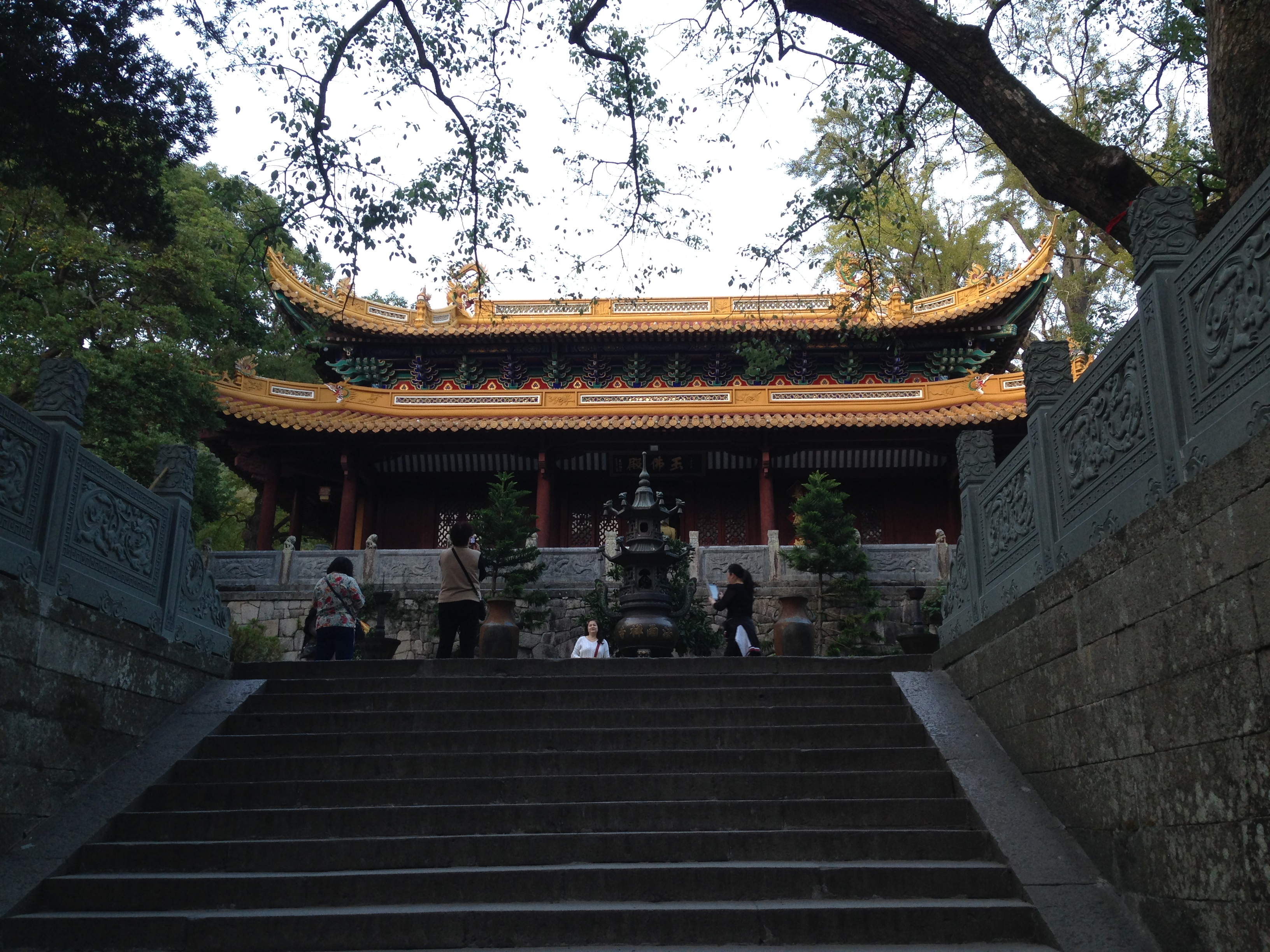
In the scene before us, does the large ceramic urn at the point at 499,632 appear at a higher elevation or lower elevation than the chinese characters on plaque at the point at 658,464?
lower

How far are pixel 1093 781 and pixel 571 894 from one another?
2.21 m

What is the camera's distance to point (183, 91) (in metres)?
6.39

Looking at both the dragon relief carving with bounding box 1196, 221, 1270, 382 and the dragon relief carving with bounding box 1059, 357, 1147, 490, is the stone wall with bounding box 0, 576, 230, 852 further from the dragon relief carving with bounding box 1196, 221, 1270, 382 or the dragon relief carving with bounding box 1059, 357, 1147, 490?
the dragon relief carving with bounding box 1196, 221, 1270, 382

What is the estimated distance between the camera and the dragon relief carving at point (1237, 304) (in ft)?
10.1

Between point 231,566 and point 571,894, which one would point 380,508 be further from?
point 571,894

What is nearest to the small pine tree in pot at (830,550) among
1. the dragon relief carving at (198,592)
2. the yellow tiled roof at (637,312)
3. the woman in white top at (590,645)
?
the woman in white top at (590,645)

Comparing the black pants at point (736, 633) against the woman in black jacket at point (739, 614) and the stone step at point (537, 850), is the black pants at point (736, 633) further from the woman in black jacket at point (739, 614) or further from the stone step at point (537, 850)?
the stone step at point (537, 850)

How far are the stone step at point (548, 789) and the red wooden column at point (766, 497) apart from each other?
34.8ft

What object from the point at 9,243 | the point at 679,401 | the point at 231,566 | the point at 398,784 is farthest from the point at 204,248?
the point at 398,784

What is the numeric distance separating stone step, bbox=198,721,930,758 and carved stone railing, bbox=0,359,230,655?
102cm

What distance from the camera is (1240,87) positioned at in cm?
488

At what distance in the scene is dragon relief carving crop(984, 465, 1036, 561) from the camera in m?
5.21

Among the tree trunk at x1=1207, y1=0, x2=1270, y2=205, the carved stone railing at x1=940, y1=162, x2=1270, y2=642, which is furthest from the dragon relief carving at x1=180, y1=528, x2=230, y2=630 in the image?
the tree trunk at x1=1207, y1=0, x2=1270, y2=205

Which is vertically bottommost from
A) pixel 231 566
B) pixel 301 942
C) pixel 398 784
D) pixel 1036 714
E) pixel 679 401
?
pixel 301 942
